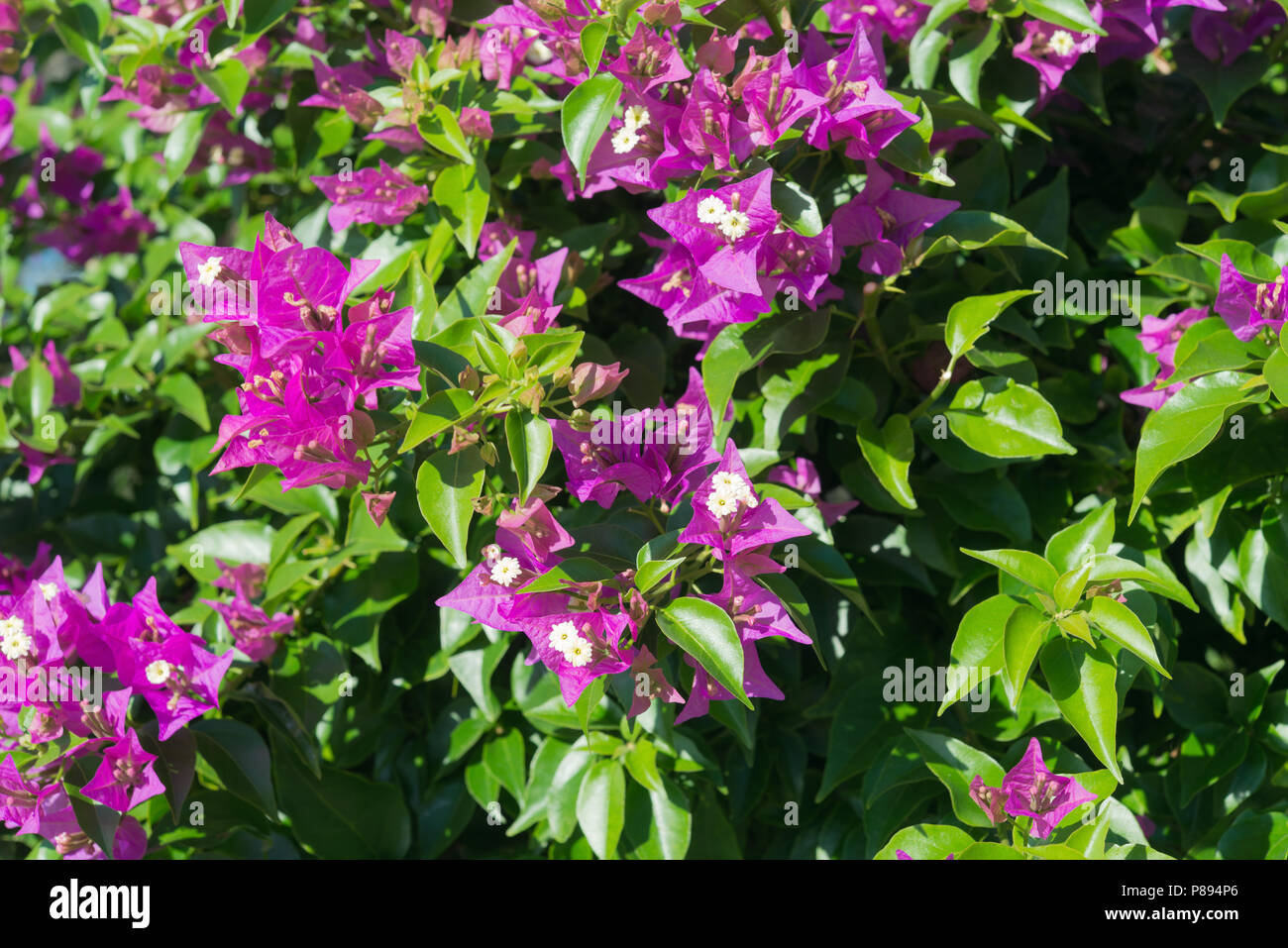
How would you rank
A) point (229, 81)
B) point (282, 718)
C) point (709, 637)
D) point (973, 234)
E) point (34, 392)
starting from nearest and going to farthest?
point (709, 637), point (973, 234), point (282, 718), point (229, 81), point (34, 392)

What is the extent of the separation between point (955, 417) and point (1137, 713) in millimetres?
467

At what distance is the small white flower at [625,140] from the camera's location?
1.05 metres

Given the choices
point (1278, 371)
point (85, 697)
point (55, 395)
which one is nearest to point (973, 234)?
point (1278, 371)

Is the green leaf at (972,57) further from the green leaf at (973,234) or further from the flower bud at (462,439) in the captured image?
the flower bud at (462,439)

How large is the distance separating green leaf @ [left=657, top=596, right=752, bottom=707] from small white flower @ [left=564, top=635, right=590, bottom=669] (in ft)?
0.22

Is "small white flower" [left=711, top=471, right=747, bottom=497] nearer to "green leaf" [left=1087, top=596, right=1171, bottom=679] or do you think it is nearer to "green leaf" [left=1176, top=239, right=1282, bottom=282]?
"green leaf" [left=1087, top=596, right=1171, bottom=679]

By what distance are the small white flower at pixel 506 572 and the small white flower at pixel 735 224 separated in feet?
1.13

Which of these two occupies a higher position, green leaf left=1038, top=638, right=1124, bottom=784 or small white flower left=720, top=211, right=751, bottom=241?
small white flower left=720, top=211, right=751, bottom=241

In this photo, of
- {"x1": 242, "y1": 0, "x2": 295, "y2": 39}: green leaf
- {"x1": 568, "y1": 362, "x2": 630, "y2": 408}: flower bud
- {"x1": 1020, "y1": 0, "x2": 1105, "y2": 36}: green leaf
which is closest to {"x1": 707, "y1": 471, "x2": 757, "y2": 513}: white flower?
{"x1": 568, "y1": 362, "x2": 630, "y2": 408}: flower bud

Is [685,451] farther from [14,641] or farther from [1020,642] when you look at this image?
[14,641]

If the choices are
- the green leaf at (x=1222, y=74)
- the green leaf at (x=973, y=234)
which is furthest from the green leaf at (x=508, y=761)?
the green leaf at (x=1222, y=74)

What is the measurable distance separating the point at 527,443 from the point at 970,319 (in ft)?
1.48

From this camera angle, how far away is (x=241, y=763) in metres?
1.17

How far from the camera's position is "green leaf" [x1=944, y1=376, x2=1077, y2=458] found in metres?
1.08
